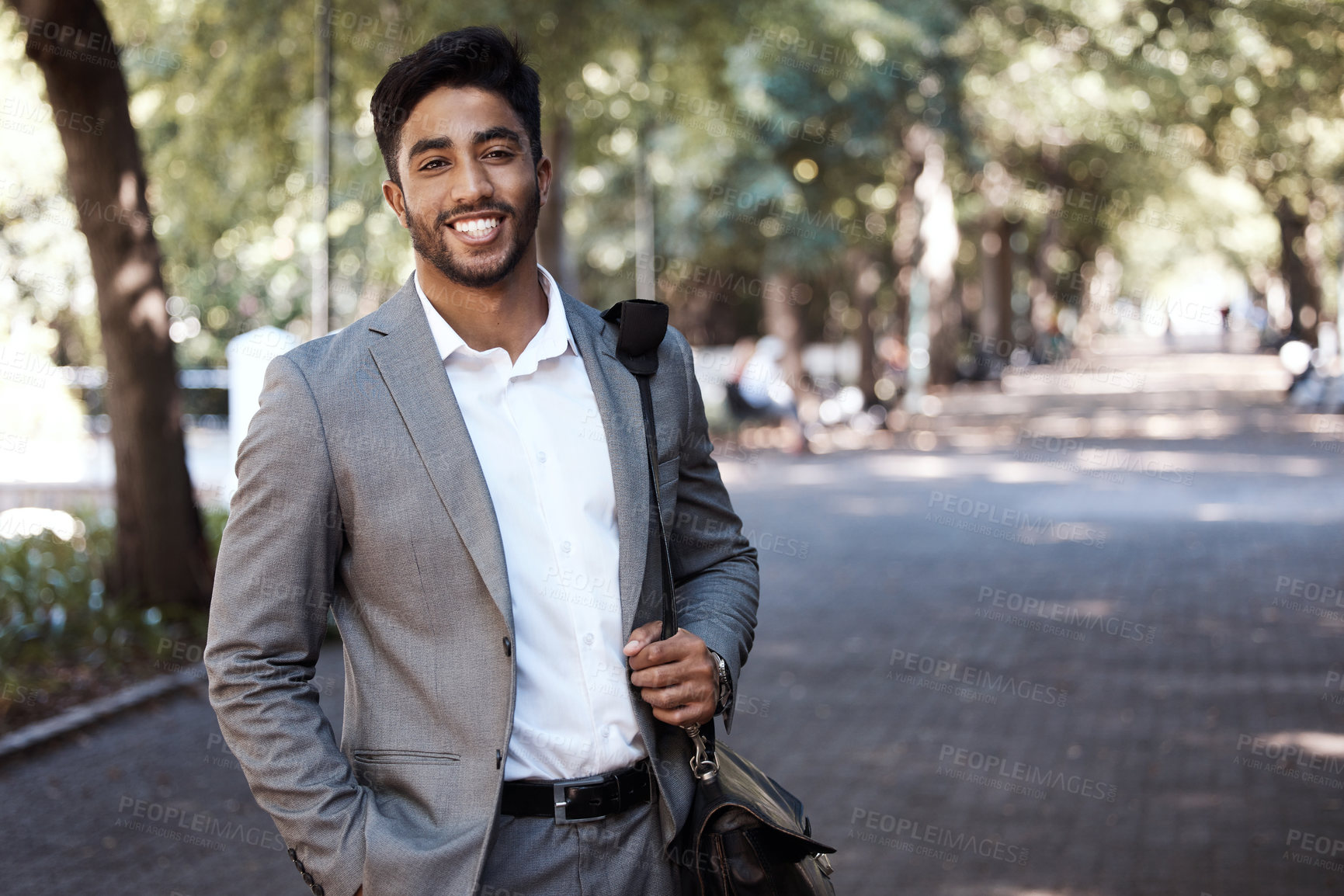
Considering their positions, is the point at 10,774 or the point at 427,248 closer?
the point at 427,248

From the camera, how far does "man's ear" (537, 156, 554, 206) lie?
98.6 inches

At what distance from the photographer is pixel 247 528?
220cm

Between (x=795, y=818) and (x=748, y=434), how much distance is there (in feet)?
71.4

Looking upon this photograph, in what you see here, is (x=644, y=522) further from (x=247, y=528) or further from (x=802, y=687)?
(x=802, y=687)

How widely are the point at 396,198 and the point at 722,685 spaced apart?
1051 mm

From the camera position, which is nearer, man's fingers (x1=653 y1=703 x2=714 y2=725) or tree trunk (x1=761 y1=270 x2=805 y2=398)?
man's fingers (x1=653 y1=703 x2=714 y2=725)

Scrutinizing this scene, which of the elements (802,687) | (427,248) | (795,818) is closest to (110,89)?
(802,687)
